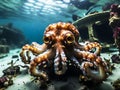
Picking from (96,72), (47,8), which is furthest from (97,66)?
(47,8)

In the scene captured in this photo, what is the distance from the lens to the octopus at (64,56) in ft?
17.0

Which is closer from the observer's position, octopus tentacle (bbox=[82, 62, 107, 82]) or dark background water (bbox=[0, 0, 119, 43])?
octopus tentacle (bbox=[82, 62, 107, 82])

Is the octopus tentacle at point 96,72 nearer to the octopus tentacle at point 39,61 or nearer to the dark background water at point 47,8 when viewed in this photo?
the octopus tentacle at point 39,61

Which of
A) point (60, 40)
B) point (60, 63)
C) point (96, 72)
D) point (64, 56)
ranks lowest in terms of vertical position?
point (96, 72)

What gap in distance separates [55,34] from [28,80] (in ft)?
6.76

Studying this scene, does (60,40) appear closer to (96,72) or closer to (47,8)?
(96,72)

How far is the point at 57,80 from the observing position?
6.01 m

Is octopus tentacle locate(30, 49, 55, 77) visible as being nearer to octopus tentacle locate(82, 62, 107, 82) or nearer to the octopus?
the octopus

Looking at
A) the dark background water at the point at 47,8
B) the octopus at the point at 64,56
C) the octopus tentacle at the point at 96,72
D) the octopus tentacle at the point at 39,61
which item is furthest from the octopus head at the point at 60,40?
the dark background water at the point at 47,8

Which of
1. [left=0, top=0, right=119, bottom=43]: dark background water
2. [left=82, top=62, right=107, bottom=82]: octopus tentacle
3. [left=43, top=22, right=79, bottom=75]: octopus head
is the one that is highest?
[left=0, top=0, right=119, bottom=43]: dark background water

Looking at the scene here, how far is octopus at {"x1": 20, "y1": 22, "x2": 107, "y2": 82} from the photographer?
5191 millimetres

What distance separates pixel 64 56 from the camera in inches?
210

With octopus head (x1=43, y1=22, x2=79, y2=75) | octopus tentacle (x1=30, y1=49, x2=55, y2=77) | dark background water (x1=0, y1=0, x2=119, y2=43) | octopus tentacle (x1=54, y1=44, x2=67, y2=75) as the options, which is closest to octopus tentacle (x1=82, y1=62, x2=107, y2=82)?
octopus tentacle (x1=54, y1=44, x2=67, y2=75)

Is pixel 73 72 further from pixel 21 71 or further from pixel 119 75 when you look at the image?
pixel 21 71
